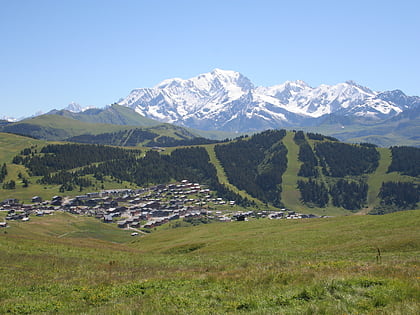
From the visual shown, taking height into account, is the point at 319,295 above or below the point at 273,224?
above

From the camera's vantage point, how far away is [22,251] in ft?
149

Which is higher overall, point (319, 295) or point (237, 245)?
point (319, 295)

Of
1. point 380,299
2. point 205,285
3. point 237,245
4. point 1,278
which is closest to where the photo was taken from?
point 380,299

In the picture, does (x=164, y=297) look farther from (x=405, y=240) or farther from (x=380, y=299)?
(x=405, y=240)

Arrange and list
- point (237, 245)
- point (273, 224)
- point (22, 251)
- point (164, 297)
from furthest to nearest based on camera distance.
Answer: point (273, 224)
point (237, 245)
point (22, 251)
point (164, 297)

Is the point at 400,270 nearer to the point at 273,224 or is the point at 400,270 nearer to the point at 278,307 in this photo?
the point at 278,307

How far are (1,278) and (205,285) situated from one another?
1664 centimetres

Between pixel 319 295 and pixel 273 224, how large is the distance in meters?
70.3

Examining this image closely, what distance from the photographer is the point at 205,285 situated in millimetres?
23797

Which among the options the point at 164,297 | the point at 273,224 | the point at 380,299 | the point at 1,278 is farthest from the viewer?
the point at 273,224

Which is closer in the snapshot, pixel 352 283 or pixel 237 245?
pixel 352 283

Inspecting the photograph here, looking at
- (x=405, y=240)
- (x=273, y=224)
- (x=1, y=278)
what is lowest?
(x=273, y=224)

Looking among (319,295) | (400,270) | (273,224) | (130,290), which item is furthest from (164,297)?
(273,224)

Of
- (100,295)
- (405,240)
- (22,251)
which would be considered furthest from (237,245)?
(100,295)
